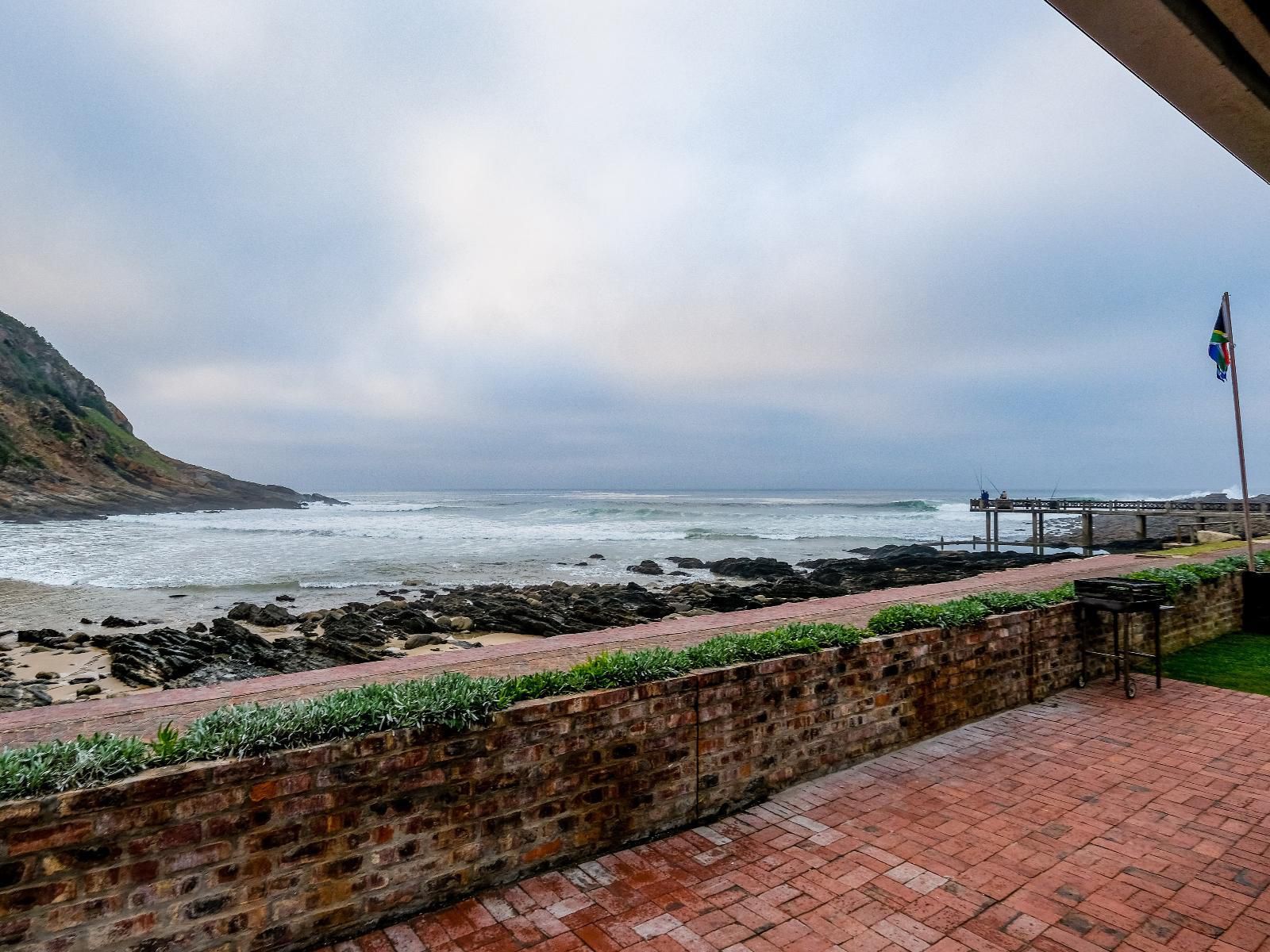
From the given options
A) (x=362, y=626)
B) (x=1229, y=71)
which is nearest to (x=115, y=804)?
(x=1229, y=71)

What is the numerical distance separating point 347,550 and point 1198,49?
32108 millimetres

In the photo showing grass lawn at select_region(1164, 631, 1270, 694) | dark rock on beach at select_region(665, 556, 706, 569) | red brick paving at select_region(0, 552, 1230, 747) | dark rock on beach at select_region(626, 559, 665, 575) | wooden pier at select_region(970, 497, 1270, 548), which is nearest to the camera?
red brick paving at select_region(0, 552, 1230, 747)

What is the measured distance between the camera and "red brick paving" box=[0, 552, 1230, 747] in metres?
4.07

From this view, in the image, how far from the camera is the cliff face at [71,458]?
47.8 meters

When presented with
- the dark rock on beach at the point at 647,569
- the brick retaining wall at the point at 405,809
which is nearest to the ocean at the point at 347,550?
the dark rock on beach at the point at 647,569

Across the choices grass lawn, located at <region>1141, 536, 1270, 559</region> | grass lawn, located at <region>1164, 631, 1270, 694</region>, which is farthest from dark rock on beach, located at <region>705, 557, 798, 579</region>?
grass lawn, located at <region>1164, 631, 1270, 694</region>

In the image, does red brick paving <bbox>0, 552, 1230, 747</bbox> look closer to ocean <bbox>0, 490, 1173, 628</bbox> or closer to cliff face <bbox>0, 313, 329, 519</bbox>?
ocean <bbox>0, 490, 1173, 628</bbox>

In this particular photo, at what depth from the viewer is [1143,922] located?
2.96m

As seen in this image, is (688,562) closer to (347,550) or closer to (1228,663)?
A: (347,550)

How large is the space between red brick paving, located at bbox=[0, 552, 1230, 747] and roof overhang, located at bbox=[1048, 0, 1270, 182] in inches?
194

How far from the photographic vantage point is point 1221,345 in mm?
9453

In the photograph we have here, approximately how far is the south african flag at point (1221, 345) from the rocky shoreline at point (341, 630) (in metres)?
7.96

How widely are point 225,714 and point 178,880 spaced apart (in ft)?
2.17

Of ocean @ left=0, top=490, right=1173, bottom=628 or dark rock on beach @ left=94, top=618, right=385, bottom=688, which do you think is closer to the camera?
dark rock on beach @ left=94, top=618, right=385, bottom=688
